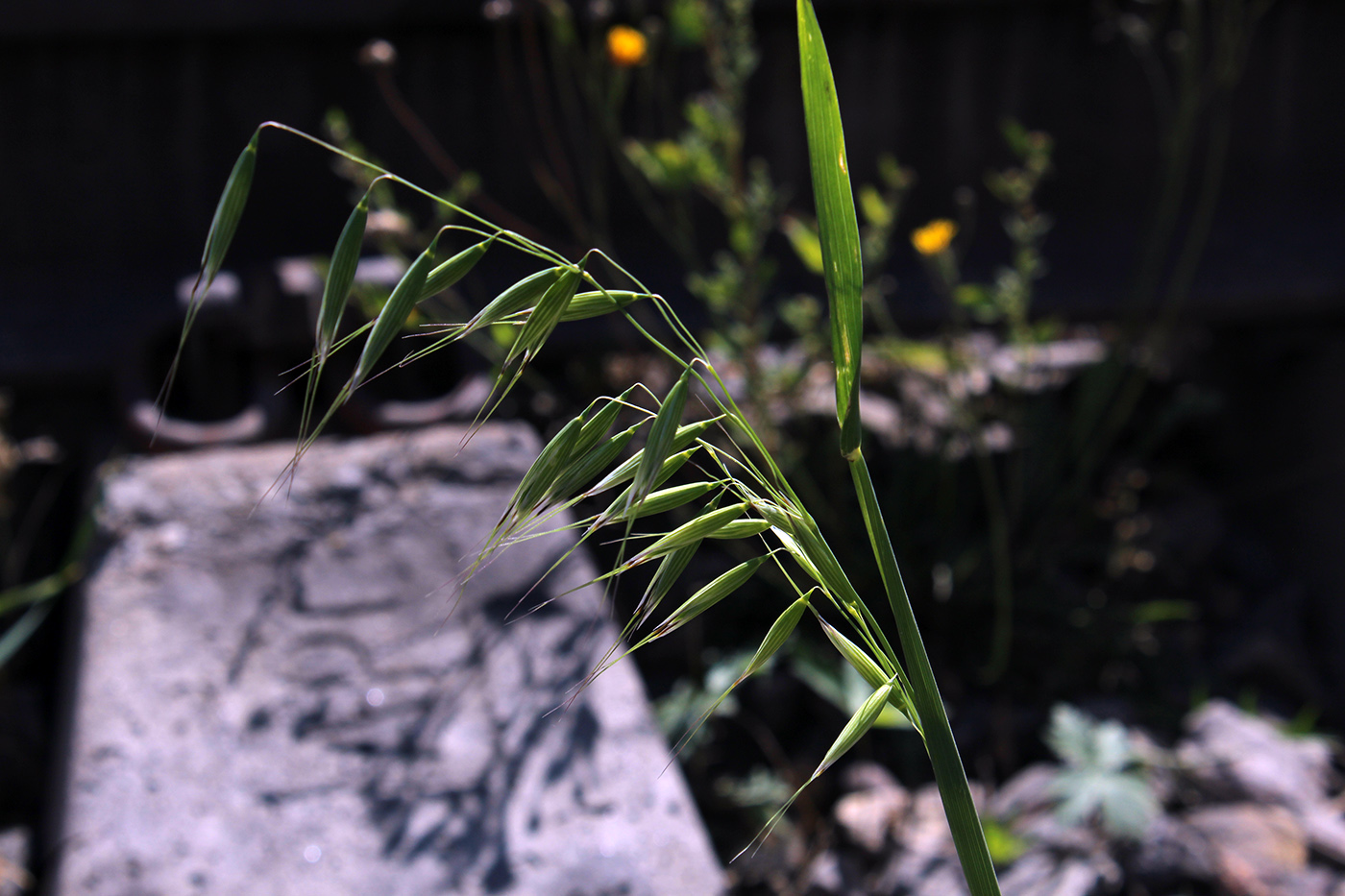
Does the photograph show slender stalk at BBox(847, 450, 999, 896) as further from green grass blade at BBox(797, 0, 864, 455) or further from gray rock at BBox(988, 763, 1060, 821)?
gray rock at BBox(988, 763, 1060, 821)

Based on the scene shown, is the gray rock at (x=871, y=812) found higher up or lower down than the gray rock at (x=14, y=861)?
higher up

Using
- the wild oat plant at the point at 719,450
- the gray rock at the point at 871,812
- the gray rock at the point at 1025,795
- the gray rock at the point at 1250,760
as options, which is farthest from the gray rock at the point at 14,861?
the gray rock at the point at 1250,760

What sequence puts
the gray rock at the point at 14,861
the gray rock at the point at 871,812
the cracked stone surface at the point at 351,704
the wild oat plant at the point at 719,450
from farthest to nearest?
the gray rock at the point at 871,812 < the gray rock at the point at 14,861 < the cracked stone surface at the point at 351,704 < the wild oat plant at the point at 719,450

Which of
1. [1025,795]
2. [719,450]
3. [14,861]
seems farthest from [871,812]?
[719,450]

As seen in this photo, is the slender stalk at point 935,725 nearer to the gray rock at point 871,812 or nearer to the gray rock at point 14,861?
the gray rock at point 871,812

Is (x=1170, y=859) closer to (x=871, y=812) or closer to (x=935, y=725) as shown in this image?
(x=871, y=812)

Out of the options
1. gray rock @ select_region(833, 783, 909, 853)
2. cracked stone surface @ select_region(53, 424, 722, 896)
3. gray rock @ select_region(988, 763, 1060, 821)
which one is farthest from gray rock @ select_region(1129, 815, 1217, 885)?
cracked stone surface @ select_region(53, 424, 722, 896)

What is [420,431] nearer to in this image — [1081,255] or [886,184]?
[886,184]
